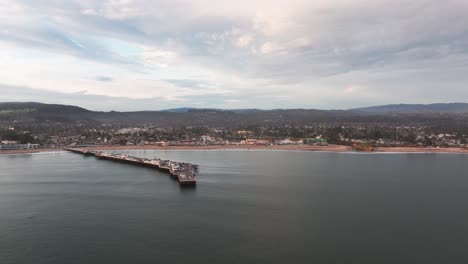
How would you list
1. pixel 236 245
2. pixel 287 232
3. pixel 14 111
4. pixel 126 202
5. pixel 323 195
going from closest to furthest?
pixel 236 245, pixel 287 232, pixel 126 202, pixel 323 195, pixel 14 111

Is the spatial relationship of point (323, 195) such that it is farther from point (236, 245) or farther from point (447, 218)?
point (236, 245)

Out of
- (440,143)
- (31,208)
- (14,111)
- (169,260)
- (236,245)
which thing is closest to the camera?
(169,260)

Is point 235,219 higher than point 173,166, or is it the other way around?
point 173,166

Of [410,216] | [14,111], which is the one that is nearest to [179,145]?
[410,216]

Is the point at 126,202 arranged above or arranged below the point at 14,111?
below

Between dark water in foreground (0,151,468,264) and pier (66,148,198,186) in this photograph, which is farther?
pier (66,148,198,186)

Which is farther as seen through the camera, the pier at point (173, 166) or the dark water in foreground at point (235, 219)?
the pier at point (173, 166)

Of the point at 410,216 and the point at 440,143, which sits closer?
the point at 410,216

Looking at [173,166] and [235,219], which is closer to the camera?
[235,219]
